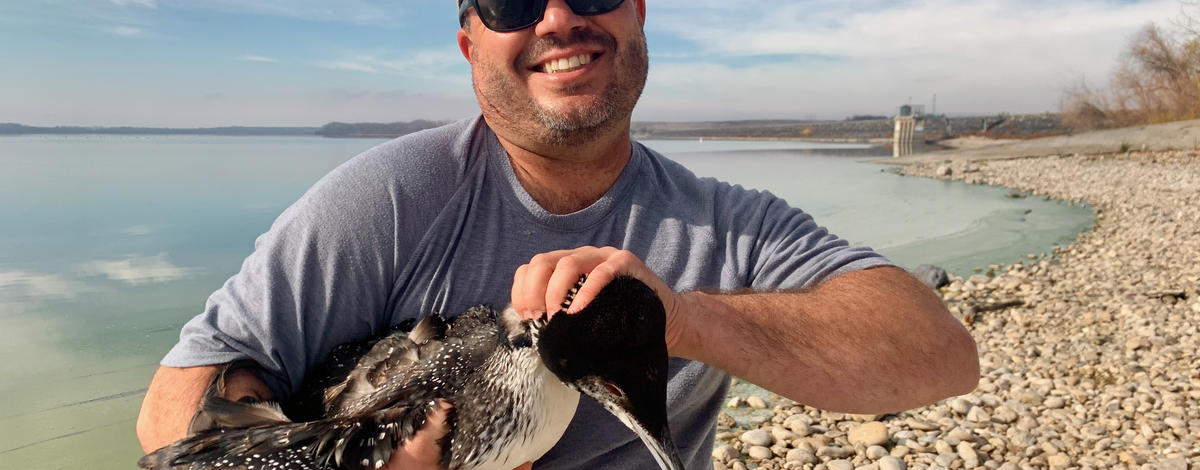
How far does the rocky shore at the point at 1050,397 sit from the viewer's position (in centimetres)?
611

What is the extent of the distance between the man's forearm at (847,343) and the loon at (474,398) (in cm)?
32

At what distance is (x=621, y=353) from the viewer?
6.68 feet

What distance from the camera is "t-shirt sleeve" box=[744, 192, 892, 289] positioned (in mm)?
2875

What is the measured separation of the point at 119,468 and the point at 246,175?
26756 mm

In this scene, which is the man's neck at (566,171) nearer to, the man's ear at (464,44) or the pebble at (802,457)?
the man's ear at (464,44)

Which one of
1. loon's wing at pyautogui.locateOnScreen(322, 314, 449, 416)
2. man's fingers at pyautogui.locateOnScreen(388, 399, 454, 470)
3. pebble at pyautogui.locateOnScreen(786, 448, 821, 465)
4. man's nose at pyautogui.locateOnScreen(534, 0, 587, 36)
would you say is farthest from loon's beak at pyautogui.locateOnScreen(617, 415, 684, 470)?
pebble at pyautogui.locateOnScreen(786, 448, 821, 465)

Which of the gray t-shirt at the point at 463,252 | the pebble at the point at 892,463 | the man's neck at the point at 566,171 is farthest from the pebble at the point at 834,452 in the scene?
the man's neck at the point at 566,171

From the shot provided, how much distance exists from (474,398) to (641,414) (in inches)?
20.9

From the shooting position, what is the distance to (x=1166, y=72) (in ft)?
159

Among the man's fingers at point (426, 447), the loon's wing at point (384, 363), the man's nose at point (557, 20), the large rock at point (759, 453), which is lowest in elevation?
the large rock at point (759, 453)

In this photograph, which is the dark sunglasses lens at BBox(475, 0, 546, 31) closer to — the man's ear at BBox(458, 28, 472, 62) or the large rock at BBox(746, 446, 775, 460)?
the man's ear at BBox(458, 28, 472, 62)

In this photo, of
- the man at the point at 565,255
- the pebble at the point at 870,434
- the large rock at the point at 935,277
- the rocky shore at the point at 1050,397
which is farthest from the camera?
the large rock at the point at 935,277

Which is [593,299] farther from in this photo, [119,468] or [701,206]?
[119,468]

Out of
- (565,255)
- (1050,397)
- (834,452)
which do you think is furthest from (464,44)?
(1050,397)
